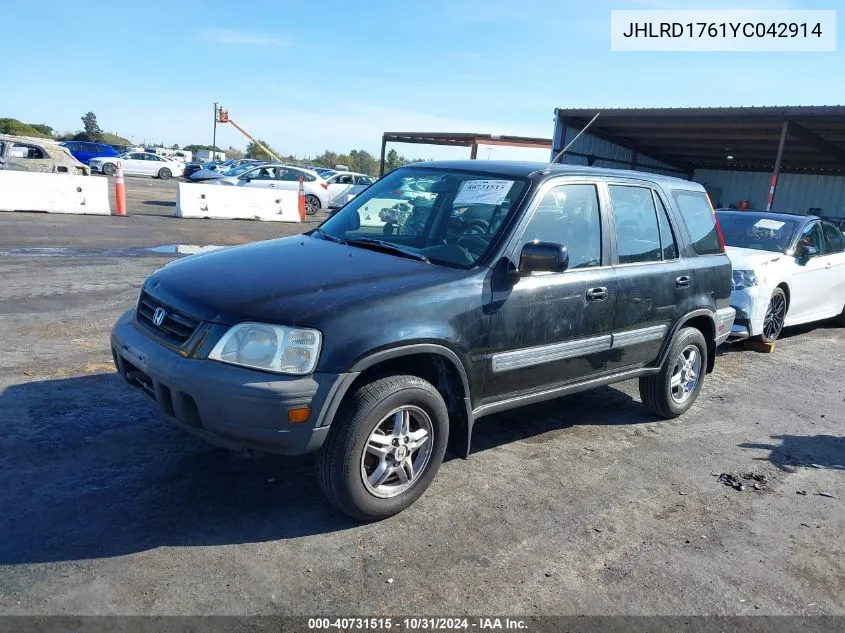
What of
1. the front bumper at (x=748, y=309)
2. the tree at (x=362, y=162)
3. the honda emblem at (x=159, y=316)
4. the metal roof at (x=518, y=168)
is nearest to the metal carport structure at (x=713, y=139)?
the front bumper at (x=748, y=309)

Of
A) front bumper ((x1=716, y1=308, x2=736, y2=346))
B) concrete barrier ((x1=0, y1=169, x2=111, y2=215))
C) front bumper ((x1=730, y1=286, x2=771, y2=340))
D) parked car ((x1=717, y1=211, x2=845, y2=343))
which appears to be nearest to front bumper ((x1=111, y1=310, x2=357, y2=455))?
front bumper ((x1=716, y1=308, x2=736, y2=346))

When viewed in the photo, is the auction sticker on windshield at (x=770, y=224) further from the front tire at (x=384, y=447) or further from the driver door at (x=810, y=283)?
the front tire at (x=384, y=447)

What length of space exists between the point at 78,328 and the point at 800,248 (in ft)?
26.1

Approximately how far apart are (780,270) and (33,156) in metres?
20.8

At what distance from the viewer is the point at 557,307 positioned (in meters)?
4.21

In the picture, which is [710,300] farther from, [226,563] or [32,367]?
[32,367]

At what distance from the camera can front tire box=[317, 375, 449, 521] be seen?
3.35 meters

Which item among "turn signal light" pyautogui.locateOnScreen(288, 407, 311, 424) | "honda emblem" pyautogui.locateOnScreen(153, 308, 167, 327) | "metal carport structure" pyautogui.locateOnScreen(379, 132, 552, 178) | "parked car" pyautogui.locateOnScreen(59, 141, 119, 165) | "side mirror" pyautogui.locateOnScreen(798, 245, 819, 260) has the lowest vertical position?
"turn signal light" pyautogui.locateOnScreen(288, 407, 311, 424)

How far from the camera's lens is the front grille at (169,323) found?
3438 mm

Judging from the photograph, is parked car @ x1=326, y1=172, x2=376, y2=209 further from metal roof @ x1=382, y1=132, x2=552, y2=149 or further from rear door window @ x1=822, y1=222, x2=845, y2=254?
rear door window @ x1=822, y1=222, x2=845, y2=254

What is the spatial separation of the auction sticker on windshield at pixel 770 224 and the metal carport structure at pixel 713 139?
8527 mm

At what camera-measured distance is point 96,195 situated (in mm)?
16094

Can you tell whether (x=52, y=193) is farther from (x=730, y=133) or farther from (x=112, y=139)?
(x=112, y=139)

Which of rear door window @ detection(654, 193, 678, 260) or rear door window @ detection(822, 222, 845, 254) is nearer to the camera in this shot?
rear door window @ detection(654, 193, 678, 260)
